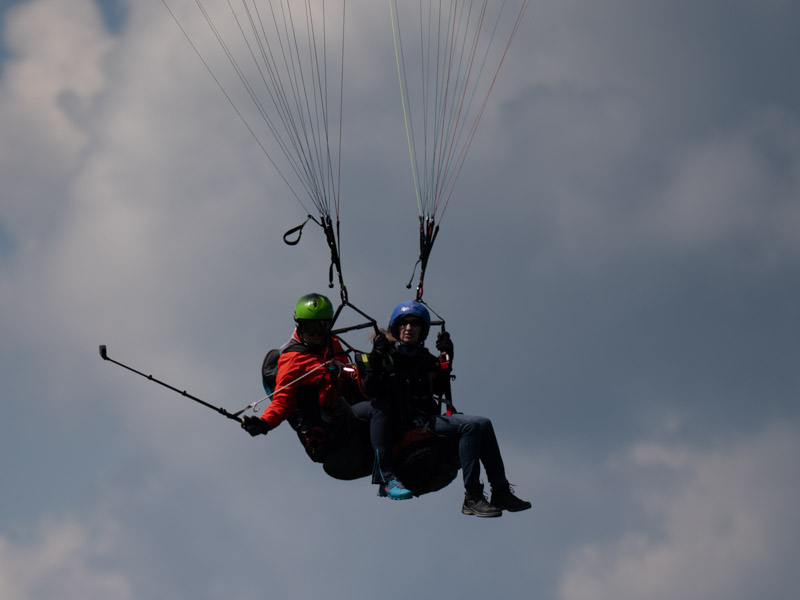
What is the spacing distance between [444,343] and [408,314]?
0.60 metres

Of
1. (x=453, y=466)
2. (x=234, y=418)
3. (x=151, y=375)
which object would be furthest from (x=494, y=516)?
(x=151, y=375)

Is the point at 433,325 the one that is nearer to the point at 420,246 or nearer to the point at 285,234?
the point at 420,246

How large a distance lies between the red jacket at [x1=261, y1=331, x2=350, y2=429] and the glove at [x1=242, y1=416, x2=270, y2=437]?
233 millimetres

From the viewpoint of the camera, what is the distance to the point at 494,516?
47.6 feet

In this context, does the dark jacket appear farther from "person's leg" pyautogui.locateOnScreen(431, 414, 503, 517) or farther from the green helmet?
the green helmet

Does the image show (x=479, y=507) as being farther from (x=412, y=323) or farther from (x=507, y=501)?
(x=412, y=323)

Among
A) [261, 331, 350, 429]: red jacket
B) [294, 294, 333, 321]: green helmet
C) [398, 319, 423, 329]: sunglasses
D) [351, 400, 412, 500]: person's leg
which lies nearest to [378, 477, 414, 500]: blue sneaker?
[351, 400, 412, 500]: person's leg

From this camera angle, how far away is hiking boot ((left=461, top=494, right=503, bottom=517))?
14.6 m

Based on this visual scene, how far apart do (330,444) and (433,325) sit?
1.79m

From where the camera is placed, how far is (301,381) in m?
14.9

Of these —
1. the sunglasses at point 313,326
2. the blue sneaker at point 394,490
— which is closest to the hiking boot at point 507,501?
the blue sneaker at point 394,490

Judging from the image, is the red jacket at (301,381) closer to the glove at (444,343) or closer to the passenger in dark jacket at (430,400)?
the passenger in dark jacket at (430,400)

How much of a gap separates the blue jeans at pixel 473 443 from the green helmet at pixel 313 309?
1708mm

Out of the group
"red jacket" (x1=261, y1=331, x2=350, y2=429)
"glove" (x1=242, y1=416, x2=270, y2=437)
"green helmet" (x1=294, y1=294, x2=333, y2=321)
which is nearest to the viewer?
"glove" (x1=242, y1=416, x2=270, y2=437)
